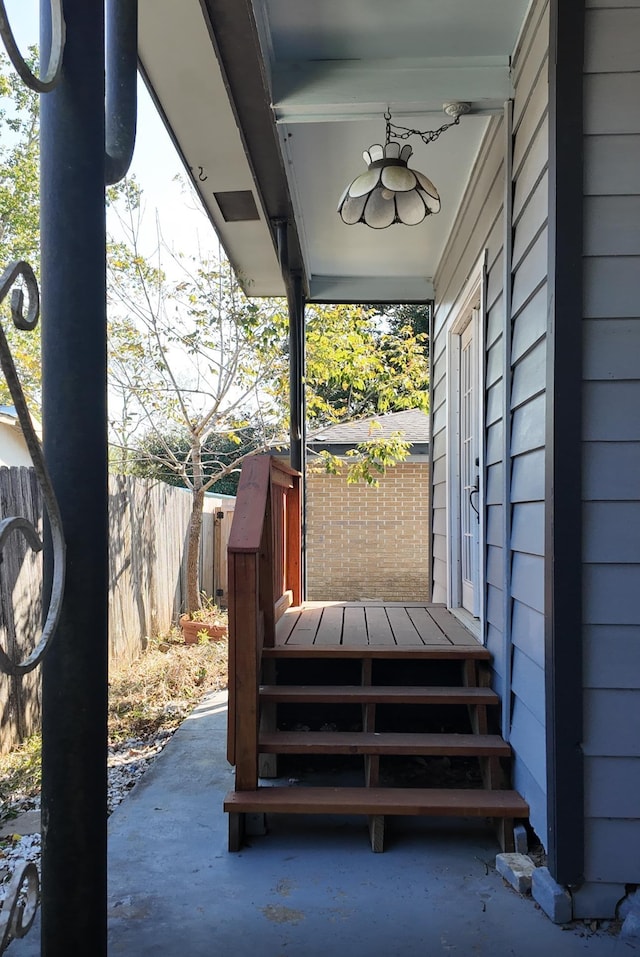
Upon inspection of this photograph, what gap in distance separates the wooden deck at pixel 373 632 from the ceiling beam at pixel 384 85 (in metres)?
2.21

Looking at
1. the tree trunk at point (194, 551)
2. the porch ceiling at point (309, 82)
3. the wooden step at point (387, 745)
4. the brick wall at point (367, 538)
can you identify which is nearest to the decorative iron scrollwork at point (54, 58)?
the porch ceiling at point (309, 82)

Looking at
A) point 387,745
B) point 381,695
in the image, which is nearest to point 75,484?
point 387,745

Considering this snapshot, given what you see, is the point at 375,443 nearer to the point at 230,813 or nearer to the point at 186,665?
the point at 186,665

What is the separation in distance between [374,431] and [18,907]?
9.73 m

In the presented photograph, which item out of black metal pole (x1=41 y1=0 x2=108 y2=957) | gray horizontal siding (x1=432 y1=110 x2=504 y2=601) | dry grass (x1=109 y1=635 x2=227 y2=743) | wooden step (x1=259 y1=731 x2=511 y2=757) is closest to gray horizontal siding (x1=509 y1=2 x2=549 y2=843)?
wooden step (x1=259 y1=731 x2=511 y2=757)

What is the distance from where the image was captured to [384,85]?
2.92m

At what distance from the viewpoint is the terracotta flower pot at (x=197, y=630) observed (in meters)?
6.79

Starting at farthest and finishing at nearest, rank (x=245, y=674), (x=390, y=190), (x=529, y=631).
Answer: (x=390, y=190) < (x=245, y=674) < (x=529, y=631)

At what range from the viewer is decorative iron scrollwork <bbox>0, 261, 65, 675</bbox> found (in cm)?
86

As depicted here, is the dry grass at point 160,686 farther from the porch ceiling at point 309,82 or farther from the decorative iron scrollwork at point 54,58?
the decorative iron scrollwork at point 54,58

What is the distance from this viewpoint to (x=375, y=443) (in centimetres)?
813

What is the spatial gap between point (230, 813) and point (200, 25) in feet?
8.44

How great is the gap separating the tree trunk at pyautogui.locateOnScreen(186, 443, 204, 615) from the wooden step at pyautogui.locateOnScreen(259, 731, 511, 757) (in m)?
4.99

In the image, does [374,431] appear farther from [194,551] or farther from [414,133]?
[414,133]
